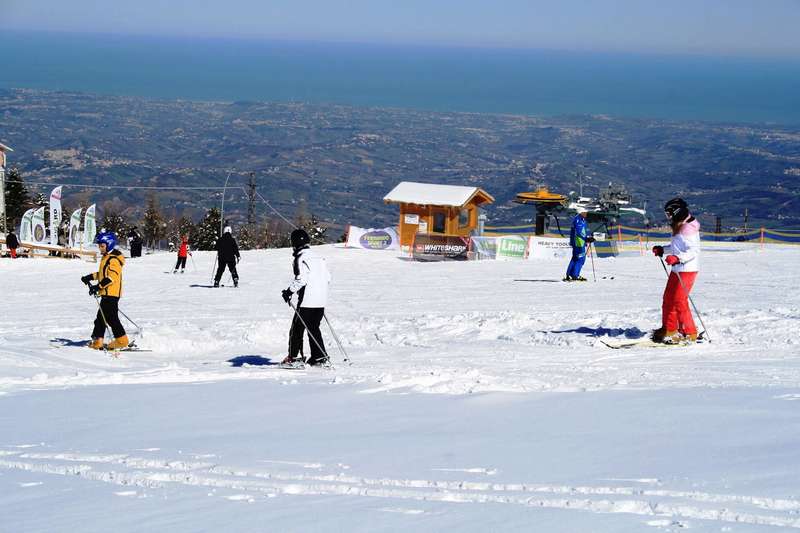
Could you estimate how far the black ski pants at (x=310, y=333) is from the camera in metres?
10.1

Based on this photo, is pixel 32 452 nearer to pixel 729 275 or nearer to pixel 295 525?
pixel 295 525

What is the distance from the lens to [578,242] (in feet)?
68.1

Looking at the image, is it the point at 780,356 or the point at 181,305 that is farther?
the point at 181,305

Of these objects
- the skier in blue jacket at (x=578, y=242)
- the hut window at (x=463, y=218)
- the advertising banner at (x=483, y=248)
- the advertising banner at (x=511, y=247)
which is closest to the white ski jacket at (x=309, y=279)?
the skier in blue jacket at (x=578, y=242)

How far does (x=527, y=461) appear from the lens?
18.5 ft

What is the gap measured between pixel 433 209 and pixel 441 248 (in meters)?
7.26

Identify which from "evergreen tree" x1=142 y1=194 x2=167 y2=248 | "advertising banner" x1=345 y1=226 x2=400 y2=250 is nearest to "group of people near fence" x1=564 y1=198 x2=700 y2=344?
"advertising banner" x1=345 y1=226 x2=400 y2=250

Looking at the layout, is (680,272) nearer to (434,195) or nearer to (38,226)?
(434,195)

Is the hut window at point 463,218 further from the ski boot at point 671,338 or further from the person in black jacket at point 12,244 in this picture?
the ski boot at point 671,338

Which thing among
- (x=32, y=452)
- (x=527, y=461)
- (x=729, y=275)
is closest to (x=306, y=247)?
(x=32, y=452)

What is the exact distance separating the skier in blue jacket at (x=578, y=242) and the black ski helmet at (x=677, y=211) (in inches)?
333

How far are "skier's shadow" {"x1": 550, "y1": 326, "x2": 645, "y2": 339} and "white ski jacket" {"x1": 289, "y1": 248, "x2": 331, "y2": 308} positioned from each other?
4.01 meters

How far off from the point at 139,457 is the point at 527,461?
7.54 ft

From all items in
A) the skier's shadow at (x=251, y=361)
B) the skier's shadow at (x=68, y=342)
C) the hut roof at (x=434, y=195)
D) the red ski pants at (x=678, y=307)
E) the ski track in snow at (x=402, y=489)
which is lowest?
the skier's shadow at (x=251, y=361)
